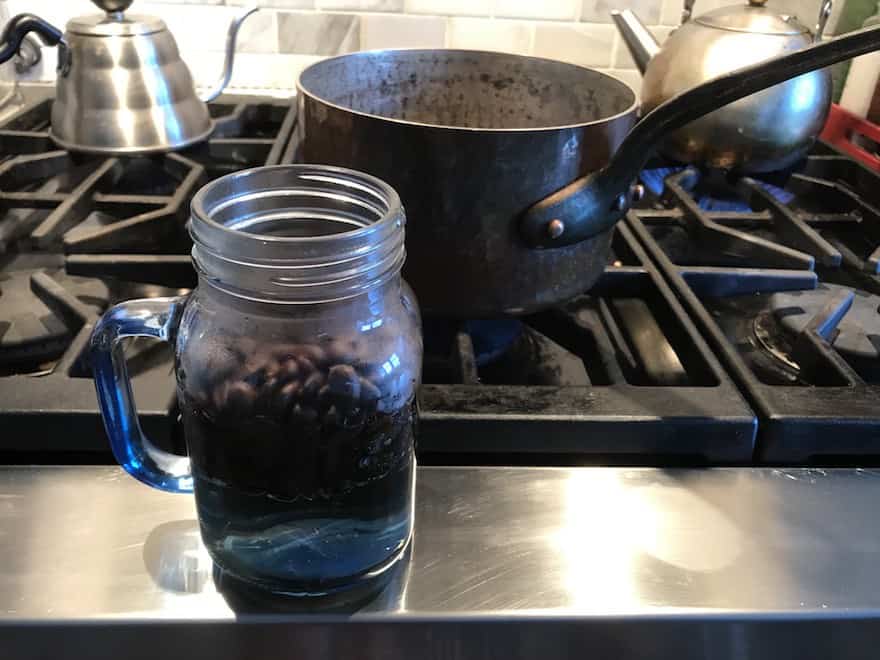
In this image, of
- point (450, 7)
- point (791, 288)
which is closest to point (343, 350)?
point (791, 288)

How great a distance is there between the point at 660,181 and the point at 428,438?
523 millimetres

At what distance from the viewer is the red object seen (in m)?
0.95

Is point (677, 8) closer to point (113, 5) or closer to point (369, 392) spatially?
point (113, 5)

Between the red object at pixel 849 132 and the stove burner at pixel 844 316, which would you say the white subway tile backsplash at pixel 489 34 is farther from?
the stove burner at pixel 844 316

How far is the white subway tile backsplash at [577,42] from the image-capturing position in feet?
3.32

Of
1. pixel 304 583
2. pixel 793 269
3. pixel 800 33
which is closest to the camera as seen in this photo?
pixel 304 583

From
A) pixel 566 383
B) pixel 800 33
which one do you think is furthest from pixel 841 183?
pixel 566 383

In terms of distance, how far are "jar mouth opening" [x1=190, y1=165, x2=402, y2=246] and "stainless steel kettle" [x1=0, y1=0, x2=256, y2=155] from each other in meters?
0.48

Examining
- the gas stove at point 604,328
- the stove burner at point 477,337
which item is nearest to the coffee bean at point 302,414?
the gas stove at point 604,328

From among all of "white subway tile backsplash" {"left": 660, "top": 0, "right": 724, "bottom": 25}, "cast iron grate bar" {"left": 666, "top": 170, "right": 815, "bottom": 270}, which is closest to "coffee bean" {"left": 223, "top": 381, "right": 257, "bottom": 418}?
"cast iron grate bar" {"left": 666, "top": 170, "right": 815, "bottom": 270}

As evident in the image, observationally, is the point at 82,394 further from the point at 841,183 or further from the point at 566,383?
the point at 841,183

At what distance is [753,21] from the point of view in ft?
2.68

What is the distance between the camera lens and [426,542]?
1.34ft

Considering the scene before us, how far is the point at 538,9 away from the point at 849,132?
0.41 metres
